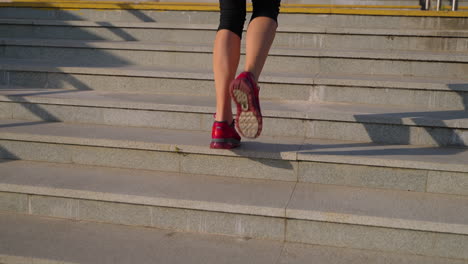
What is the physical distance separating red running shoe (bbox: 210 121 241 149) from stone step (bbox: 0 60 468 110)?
807 millimetres

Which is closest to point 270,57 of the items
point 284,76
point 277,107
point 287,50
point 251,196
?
point 287,50

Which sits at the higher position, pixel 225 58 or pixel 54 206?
pixel 225 58

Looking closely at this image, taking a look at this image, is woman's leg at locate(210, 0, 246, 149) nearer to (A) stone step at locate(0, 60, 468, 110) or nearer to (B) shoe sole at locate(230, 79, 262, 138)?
(B) shoe sole at locate(230, 79, 262, 138)

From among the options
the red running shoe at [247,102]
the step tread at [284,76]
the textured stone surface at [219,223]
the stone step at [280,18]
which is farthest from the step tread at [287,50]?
the textured stone surface at [219,223]

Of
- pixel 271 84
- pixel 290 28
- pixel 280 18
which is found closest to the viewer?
pixel 271 84

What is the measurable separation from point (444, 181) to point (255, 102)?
3.13 ft

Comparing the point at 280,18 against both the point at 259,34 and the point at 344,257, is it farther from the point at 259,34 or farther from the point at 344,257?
the point at 344,257

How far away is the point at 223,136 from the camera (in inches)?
100.0

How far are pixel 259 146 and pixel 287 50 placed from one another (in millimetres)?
1229

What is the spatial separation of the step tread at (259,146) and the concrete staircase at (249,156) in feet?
0.03

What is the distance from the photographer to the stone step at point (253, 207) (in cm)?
218

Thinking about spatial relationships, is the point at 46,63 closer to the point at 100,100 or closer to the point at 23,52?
the point at 23,52

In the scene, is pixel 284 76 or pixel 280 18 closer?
pixel 284 76

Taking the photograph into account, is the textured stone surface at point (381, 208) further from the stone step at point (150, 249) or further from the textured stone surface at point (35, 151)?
the textured stone surface at point (35, 151)
